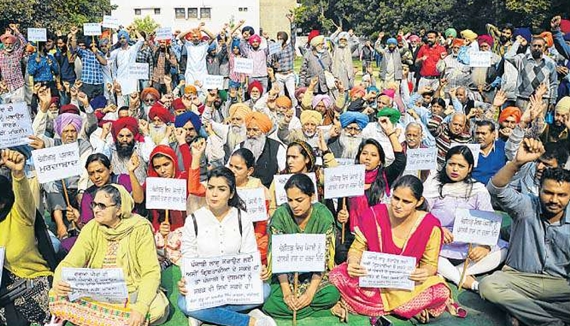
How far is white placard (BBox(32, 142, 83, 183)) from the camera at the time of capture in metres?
5.46

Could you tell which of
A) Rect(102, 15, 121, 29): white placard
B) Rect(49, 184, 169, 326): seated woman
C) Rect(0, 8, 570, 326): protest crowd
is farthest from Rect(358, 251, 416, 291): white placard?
Rect(102, 15, 121, 29): white placard

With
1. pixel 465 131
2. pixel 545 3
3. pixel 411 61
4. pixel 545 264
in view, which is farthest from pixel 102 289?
pixel 545 3

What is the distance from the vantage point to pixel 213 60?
12.2 m

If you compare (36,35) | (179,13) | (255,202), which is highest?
(179,13)

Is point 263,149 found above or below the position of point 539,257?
above

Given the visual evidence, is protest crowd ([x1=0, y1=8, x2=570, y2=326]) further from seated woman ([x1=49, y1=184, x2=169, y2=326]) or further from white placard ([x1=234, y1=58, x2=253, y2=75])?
white placard ([x1=234, y1=58, x2=253, y2=75])

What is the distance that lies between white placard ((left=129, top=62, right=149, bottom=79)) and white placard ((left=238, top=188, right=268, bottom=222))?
225 inches

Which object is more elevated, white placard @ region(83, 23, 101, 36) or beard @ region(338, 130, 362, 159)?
white placard @ region(83, 23, 101, 36)

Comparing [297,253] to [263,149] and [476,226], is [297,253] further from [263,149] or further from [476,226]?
[263,149]

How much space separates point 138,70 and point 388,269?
712 cm

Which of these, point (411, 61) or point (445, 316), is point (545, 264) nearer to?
point (445, 316)

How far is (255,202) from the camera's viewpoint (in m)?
5.38

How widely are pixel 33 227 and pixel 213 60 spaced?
313 inches

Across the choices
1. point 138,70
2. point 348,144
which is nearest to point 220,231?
point 348,144
